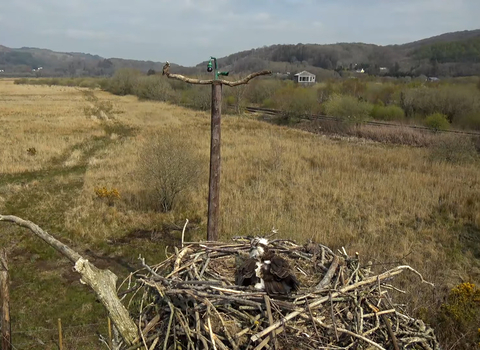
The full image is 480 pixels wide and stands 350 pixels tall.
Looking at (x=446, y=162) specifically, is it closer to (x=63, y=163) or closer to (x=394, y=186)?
(x=394, y=186)

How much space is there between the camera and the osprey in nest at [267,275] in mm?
3119

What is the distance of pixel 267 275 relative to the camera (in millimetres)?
3236

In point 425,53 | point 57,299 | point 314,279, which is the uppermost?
point 425,53

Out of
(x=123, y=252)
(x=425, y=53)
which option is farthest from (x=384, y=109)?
(x=425, y=53)

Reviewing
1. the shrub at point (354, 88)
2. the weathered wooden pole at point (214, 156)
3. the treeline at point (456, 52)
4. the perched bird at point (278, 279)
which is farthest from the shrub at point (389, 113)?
the treeline at point (456, 52)

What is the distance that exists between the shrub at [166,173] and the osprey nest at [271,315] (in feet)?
26.6

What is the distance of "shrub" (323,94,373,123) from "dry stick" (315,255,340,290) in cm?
2980

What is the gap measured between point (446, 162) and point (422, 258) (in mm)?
11806

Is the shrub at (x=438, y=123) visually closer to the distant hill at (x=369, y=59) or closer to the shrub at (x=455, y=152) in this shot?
the shrub at (x=455, y=152)

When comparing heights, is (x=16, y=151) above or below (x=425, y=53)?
below

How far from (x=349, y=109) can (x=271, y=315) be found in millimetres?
32326

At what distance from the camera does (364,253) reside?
8148 millimetres

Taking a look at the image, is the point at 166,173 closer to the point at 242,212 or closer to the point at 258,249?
the point at 242,212

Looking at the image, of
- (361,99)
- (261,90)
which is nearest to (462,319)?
(361,99)
